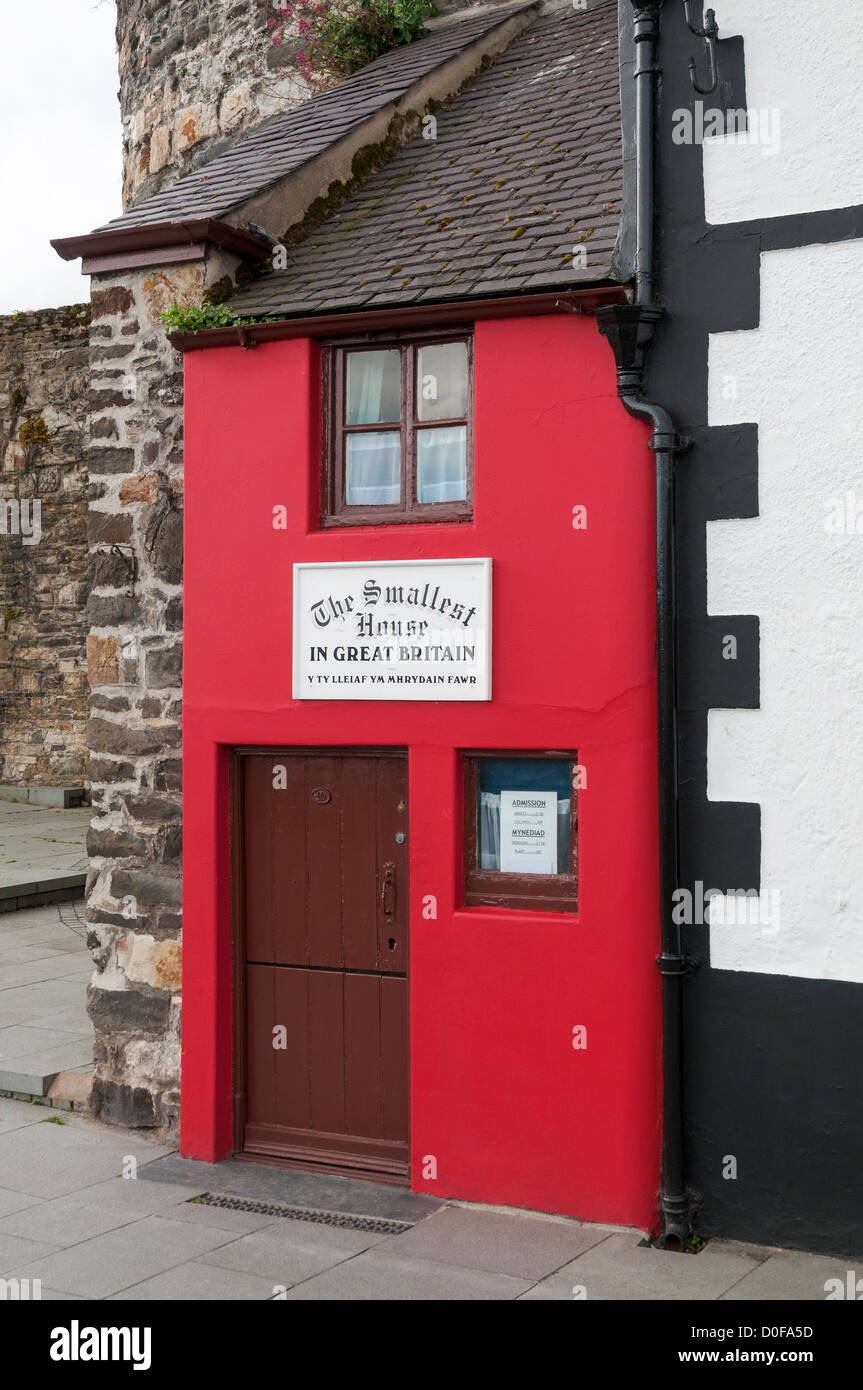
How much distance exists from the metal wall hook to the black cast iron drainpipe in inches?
13.0

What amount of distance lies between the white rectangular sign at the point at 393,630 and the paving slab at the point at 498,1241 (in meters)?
2.38

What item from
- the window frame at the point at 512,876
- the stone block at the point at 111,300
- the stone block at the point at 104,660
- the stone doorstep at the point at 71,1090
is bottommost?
the stone doorstep at the point at 71,1090

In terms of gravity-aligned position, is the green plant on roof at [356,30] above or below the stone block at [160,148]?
below

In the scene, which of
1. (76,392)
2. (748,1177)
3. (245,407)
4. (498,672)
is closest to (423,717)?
(498,672)

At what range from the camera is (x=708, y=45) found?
20.0 feet

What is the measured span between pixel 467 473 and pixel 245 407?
4.20 ft

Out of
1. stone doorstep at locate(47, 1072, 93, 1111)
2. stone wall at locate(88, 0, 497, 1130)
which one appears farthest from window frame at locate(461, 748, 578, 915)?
stone doorstep at locate(47, 1072, 93, 1111)

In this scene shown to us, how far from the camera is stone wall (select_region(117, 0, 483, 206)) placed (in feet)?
38.7

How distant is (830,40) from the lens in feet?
19.1

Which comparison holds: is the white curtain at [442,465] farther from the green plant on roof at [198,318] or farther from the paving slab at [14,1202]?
the paving slab at [14,1202]

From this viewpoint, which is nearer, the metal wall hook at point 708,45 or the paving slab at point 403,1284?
the paving slab at point 403,1284

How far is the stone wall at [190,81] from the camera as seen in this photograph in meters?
11.8

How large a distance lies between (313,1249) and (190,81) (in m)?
10.4

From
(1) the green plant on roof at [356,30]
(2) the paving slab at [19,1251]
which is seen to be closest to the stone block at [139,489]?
(2) the paving slab at [19,1251]
